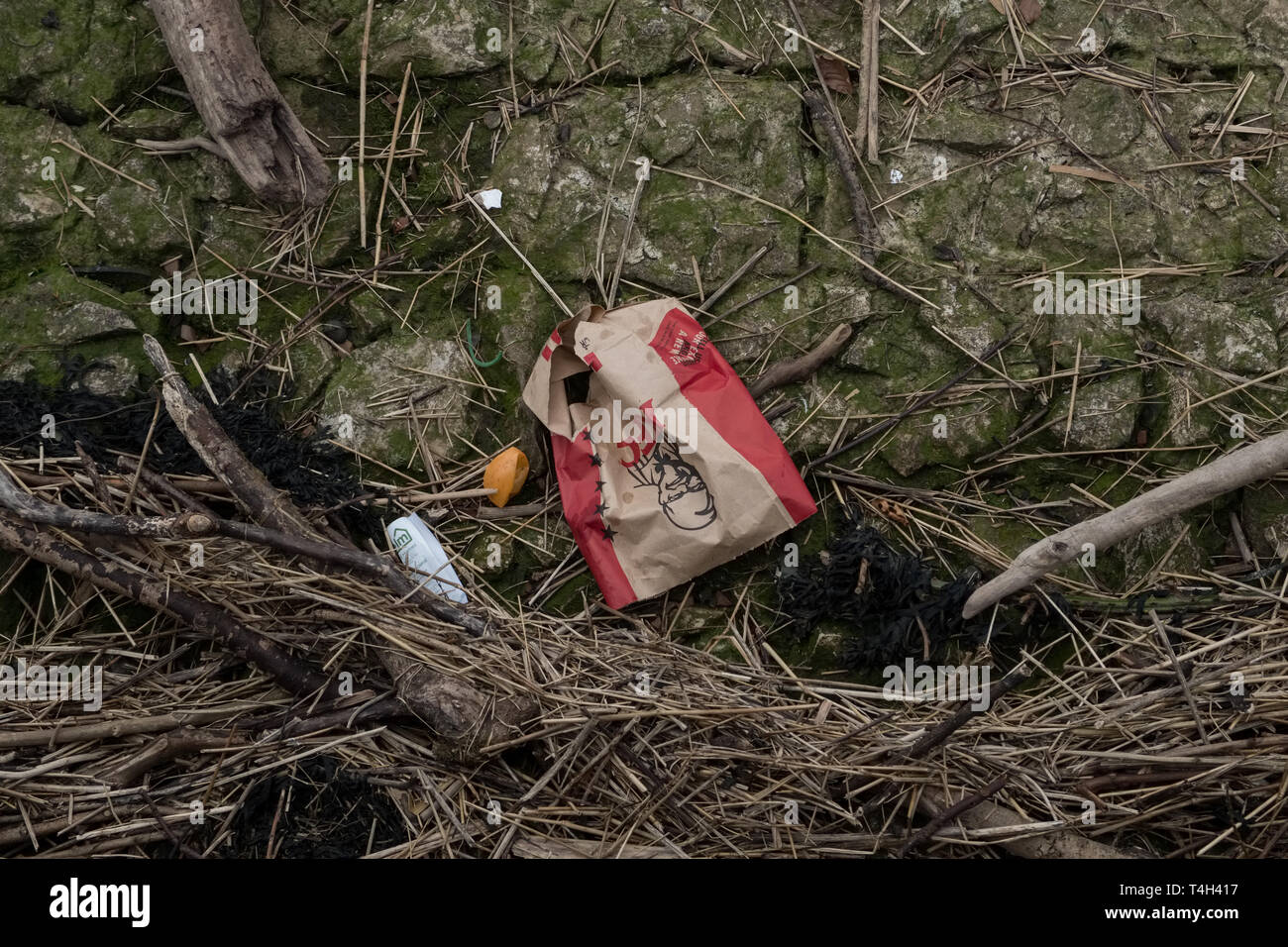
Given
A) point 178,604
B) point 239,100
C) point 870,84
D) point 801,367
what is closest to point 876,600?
point 801,367

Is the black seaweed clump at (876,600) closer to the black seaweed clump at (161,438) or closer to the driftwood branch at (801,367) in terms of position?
the driftwood branch at (801,367)

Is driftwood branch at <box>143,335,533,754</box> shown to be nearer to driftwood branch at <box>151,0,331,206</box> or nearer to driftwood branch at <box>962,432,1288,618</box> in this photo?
driftwood branch at <box>151,0,331,206</box>

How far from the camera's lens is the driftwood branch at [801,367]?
3.46 meters

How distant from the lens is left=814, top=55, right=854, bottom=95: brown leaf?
3.70 m

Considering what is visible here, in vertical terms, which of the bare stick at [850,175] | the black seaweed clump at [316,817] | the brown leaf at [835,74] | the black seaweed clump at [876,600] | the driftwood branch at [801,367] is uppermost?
the brown leaf at [835,74]

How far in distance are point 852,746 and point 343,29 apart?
10.2 feet

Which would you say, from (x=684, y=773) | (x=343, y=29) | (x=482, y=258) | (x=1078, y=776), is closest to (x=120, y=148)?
(x=343, y=29)

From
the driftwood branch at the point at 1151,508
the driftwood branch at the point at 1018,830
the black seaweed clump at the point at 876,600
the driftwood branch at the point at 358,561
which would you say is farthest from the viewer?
the black seaweed clump at the point at 876,600

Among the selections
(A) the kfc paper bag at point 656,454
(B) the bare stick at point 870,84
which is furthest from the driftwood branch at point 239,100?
(B) the bare stick at point 870,84

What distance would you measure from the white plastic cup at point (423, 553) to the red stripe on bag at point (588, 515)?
43 cm

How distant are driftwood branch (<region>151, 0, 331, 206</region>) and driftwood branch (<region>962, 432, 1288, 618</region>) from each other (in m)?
2.75

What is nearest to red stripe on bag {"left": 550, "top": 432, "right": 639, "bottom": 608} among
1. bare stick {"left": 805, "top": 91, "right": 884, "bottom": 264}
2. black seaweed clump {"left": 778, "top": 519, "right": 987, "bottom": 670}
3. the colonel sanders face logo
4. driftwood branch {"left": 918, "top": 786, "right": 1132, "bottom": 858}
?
the colonel sanders face logo

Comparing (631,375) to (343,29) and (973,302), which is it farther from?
(343,29)

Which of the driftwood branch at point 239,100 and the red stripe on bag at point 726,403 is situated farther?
the driftwood branch at point 239,100
